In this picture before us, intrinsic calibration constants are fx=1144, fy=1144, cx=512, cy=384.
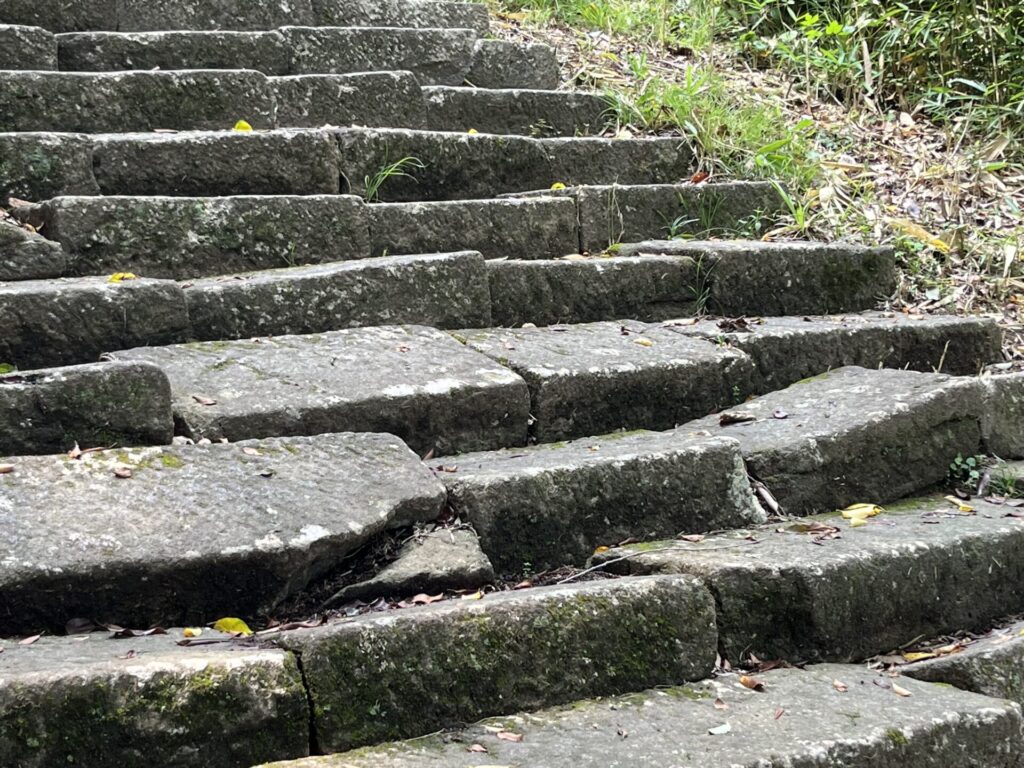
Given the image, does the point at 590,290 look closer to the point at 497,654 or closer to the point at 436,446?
the point at 436,446

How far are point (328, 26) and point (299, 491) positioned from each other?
290 cm

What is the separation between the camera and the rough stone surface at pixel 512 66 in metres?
4.70

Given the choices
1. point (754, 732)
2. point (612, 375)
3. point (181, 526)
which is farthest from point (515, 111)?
point (754, 732)

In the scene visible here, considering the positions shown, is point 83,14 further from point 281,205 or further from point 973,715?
point 973,715

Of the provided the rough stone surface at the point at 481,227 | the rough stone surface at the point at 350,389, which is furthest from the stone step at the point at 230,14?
the rough stone surface at the point at 350,389

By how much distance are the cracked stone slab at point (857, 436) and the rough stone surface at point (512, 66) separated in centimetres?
220

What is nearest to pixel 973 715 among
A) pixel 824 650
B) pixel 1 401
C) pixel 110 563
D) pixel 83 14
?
pixel 824 650

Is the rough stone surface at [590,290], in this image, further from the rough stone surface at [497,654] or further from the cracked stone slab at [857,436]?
the rough stone surface at [497,654]

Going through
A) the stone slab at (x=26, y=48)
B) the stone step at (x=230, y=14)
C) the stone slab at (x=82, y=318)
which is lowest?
the stone slab at (x=82, y=318)

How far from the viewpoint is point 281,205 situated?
3258mm

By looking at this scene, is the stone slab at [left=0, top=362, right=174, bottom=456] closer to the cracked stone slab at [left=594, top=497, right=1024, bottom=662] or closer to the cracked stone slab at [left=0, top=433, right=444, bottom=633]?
the cracked stone slab at [left=0, top=433, right=444, bottom=633]

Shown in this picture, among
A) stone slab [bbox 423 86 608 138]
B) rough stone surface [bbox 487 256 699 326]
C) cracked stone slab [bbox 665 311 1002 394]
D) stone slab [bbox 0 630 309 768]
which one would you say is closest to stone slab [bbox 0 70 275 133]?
stone slab [bbox 423 86 608 138]

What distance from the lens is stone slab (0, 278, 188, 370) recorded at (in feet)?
8.33

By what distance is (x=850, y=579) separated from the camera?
2283 millimetres
